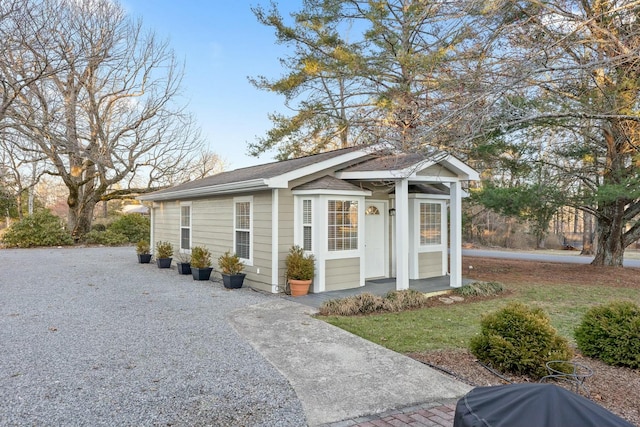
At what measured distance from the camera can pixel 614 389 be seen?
3.63 metres

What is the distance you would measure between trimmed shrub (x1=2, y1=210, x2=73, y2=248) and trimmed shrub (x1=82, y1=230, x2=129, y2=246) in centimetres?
85

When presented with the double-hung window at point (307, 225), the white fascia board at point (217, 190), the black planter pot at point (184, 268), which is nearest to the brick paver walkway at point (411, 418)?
the double-hung window at point (307, 225)

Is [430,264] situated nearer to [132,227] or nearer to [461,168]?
[461,168]

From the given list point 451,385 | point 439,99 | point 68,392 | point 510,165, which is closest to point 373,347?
point 451,385

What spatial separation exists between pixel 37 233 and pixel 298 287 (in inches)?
711

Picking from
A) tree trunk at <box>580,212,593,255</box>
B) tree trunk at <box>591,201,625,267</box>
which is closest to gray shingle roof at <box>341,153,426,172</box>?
tree trunk at <box>591,201,625,267</box>

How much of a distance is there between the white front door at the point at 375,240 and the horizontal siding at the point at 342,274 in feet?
3.03

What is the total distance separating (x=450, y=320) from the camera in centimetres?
626

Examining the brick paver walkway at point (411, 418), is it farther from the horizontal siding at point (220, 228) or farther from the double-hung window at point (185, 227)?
the double-hung window at point (185, 227)

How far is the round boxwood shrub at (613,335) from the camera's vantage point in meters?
4.14

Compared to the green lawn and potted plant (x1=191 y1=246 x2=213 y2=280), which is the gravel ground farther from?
the green lawn

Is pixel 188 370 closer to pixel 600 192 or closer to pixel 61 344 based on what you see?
pixel 61 344

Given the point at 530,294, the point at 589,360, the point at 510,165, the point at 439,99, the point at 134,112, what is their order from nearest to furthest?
1. the point at 589,360
2. the point at 439,99
3. the point at 530,294
4. the point at 510,165
5. the point at 134,112

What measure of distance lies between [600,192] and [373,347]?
7822 mm
